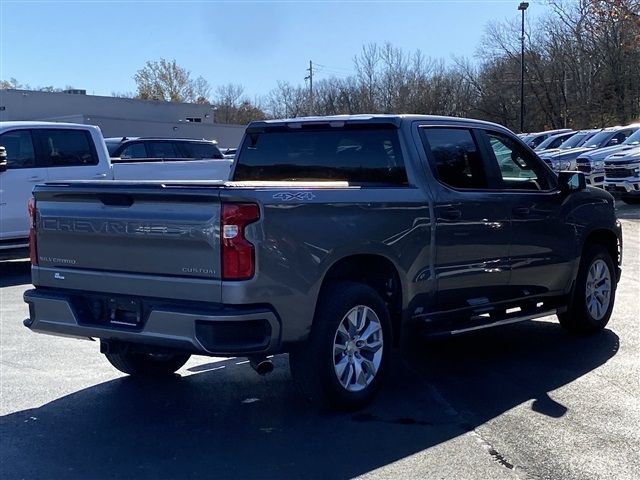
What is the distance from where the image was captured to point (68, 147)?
12398mm

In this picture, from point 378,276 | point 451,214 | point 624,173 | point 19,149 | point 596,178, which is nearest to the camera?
point 378,276

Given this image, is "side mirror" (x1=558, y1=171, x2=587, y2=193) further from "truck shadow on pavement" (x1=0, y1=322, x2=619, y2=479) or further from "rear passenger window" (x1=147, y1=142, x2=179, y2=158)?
"rear passenger window" (x1=147, y1=142, x2=179, y2=158)

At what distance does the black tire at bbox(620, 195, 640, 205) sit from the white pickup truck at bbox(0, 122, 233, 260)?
15062mm

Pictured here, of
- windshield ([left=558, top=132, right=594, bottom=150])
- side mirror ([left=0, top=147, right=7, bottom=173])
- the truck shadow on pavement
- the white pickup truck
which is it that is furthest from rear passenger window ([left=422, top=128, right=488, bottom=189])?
windshield ([left=558, top=132, right=594, bottom=150])

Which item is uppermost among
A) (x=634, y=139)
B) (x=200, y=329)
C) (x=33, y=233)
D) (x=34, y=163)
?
(x=634, y=139)

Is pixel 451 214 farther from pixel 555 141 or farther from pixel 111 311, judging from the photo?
pixel 555 141

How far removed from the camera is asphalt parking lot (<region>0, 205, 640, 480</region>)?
461cm

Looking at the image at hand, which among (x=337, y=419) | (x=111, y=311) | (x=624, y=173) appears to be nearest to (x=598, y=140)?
(x=624, y=173)

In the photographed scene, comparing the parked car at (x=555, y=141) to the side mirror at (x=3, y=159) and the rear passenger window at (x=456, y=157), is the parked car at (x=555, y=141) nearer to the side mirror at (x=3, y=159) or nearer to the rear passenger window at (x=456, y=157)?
the side mirror at (x=3, y=159)

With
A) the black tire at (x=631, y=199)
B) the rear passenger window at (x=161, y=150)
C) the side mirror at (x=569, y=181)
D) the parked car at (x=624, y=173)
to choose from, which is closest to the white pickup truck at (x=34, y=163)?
the rear passenger window at (x=161, y=150)

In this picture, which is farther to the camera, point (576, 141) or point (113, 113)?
point (113, 113)

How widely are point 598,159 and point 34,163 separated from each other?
1702cm

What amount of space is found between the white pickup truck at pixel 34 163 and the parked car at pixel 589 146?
1666cm

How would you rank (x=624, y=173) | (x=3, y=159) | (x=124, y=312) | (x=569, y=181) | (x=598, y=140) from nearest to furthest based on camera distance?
1. (x=124, y=312)
2. (x=569, y=181)
3. (x=3, y=159)
4. (x=624, y=173)
5. (x=598, y=140)
